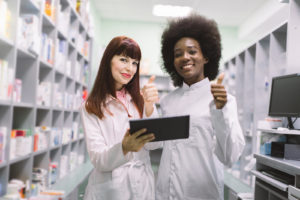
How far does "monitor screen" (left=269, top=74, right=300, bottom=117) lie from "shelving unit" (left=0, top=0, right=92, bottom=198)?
7.19 feet

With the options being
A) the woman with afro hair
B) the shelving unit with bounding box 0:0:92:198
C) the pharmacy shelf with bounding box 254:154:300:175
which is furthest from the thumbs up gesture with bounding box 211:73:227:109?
the shelving unit with bounding box 0:0:92:198

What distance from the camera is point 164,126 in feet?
3.75

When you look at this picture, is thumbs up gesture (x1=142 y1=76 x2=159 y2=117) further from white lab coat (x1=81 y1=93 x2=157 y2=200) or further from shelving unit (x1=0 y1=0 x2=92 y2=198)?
shelving unit (x1=0 y1=0 x2=92 y2=198)

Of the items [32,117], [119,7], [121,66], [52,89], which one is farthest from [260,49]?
[119,7]

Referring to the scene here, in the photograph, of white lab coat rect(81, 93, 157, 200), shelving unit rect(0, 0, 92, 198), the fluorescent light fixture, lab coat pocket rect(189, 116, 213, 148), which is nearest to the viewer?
white lab coat rect(81, 93, 157, 200)

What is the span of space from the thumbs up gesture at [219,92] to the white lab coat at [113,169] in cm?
39

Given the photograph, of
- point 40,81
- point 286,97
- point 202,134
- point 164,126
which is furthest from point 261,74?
point 164,126

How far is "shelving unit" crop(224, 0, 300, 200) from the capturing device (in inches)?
106

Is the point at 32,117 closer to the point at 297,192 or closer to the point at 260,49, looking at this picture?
the point at 297,192

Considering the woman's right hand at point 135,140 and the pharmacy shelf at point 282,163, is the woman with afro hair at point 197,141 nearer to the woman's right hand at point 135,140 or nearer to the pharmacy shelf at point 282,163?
the woman's right hand at point 135,140

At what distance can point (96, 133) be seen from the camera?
1.29 meters

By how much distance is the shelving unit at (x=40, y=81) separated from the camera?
2.44 meters

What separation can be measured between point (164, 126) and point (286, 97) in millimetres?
1798

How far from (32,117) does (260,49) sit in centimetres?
300
